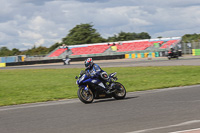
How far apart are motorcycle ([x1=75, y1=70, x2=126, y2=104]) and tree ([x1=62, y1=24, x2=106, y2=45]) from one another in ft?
298

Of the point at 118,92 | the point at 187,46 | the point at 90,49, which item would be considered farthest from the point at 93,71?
the point at 90,49

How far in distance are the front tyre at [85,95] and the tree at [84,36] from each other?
91.2 metres

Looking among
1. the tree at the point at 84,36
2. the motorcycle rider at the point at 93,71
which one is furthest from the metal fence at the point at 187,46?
the tree at the point at 84,36

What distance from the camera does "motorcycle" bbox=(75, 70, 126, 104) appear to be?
989 cm

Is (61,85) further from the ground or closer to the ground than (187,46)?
closer to the ground

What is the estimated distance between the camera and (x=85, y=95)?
10.0m

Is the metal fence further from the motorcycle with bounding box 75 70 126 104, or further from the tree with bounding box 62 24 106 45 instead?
the tree with bounding box 62 24 106 45

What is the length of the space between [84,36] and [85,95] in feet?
307

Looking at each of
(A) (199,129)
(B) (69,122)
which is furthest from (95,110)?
(A) (199,129)

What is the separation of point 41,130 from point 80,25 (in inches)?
4019

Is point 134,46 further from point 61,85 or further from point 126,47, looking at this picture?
point 61,85

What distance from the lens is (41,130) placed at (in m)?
6.20

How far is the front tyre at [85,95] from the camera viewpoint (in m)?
9.83

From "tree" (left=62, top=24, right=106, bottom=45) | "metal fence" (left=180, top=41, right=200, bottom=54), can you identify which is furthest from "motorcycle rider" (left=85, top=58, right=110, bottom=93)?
"tree" (left=62, top=24, right=106, bottom=45)
